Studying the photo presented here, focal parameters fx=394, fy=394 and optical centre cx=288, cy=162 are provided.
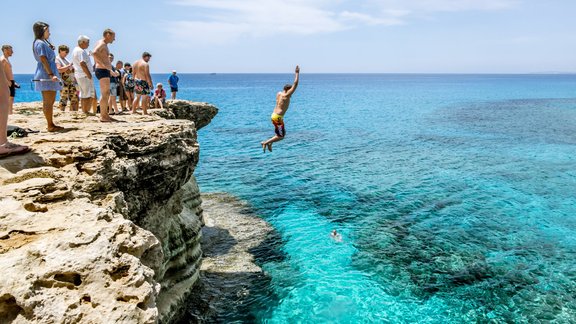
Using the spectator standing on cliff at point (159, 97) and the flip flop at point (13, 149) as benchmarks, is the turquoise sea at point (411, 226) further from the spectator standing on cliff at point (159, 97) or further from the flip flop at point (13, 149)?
the flip flop at point (13, 149)

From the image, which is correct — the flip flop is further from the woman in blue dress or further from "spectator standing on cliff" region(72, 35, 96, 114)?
"spectator standing on cliff" region(72, 35, 96, 114)

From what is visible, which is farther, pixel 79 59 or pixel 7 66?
pixel 7 66

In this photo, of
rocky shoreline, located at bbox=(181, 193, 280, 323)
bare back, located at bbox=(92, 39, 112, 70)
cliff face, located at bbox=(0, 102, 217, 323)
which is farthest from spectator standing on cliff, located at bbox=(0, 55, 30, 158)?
rocky shoreline, located at bbox=(181, 193, 280, 323)

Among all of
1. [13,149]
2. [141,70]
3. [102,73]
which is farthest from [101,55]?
[13,149]

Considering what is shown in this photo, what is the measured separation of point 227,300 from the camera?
13141 millimetres

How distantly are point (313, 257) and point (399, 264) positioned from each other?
343 cm

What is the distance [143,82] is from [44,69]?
4975 mm

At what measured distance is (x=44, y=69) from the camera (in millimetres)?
8938

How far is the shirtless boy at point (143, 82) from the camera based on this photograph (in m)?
13.8

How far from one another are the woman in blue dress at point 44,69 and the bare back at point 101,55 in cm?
195

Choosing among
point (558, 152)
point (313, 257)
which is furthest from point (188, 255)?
A: point (558, 152)

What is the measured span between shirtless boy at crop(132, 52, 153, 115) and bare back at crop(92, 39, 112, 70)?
7.70 ft

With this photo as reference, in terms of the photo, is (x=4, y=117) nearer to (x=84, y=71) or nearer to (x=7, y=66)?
(x=84, y=71)

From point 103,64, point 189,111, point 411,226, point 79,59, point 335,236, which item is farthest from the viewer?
point 189,111
